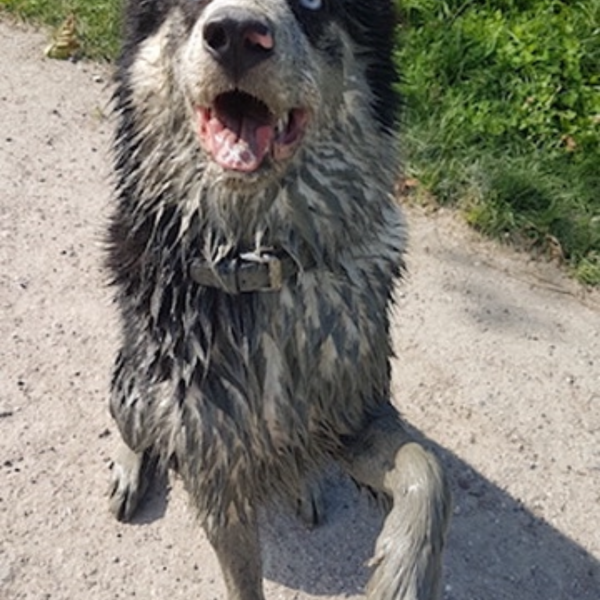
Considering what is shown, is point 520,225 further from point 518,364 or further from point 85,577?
point 85,577

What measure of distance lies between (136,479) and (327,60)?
4.68ft

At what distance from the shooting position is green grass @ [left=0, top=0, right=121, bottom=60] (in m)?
5.16

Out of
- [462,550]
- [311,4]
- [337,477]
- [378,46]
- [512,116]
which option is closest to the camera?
[311,4]

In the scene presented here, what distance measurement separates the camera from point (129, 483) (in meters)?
3.12

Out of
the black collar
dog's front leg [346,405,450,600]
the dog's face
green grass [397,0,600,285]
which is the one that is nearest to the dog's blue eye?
the dog's face

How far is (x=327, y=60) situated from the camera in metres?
2.33

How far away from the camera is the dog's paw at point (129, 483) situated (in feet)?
10.2

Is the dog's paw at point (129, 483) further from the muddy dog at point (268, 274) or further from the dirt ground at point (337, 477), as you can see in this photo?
the muddy dog at point (268, 274)

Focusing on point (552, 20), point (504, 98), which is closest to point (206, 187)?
point (504, 98)

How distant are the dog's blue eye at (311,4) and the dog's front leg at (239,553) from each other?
117 centimetres

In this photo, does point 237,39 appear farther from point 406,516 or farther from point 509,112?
point 509,112

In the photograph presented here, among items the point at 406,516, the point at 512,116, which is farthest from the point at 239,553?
the point at 512,116

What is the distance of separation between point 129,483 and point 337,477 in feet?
2.09

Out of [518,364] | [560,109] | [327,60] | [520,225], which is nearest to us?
[327,60]
